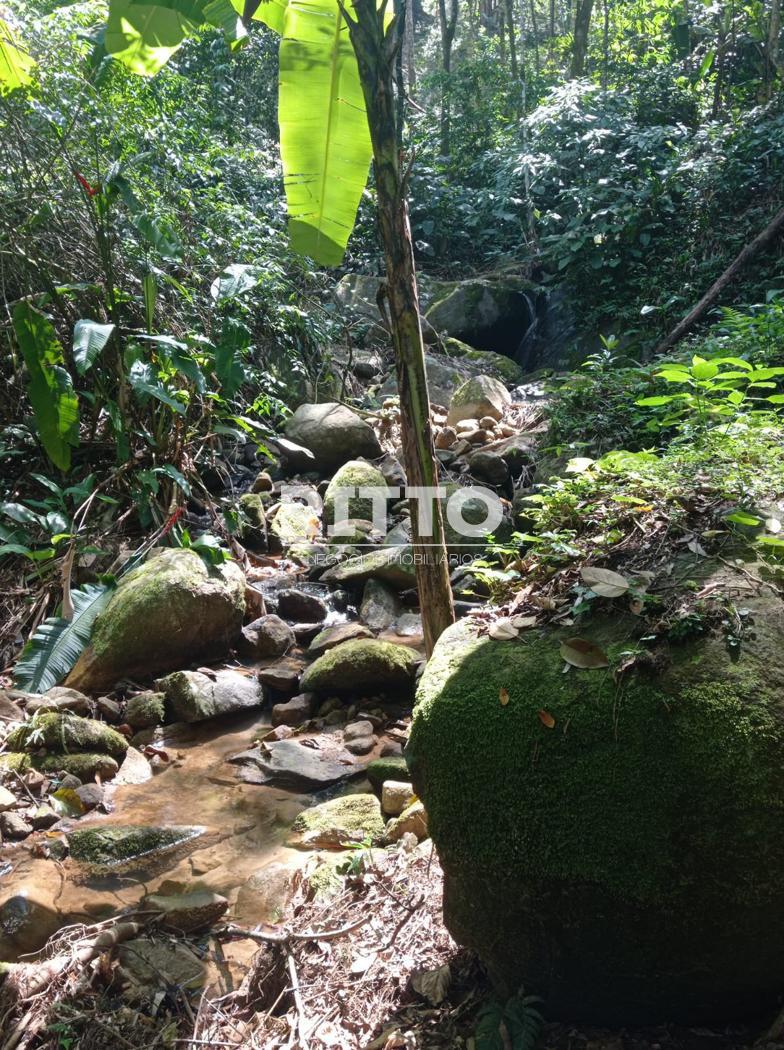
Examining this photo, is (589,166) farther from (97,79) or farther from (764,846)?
(764,846)

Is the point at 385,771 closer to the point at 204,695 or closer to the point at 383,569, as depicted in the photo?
the point at 204,695

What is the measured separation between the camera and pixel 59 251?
6500mm

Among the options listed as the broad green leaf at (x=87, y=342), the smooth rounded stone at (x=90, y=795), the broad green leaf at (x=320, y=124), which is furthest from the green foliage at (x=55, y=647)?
the broad green leaf at (x=320, y=124)

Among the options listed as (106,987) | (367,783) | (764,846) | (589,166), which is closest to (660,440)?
(367,783)

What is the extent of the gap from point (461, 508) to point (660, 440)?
5.82 ft

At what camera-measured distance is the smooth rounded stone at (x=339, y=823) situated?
3465mm

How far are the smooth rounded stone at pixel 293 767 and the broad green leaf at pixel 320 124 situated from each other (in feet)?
8.49

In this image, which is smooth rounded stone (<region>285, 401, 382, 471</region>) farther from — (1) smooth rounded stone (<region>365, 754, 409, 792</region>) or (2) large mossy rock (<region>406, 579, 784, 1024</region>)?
(2) large mossy rock (<region>406, 579, 784, 1024</region>)

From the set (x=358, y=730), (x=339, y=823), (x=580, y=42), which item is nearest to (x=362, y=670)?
(x=358, y=730)

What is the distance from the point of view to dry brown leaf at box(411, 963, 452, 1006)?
209 cm

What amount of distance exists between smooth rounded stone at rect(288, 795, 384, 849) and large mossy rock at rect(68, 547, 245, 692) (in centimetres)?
184

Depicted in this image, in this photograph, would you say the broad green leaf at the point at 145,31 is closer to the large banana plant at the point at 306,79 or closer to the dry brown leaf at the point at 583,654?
the large banana plant at the point at 306,79

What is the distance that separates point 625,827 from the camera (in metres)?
1.75

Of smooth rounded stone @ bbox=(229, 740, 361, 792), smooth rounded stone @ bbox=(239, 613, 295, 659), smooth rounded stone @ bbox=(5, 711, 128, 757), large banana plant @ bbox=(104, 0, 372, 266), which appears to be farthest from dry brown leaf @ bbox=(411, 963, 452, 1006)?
smooth rounded stone @ bbox=(239, 613, 295, 659)
